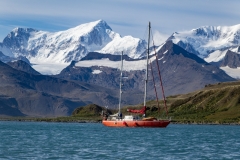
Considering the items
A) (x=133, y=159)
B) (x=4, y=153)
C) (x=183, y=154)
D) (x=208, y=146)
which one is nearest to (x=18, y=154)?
(x=4, y=153)

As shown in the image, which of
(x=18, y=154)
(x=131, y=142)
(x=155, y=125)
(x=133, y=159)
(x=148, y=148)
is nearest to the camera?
(x=133, y=159)

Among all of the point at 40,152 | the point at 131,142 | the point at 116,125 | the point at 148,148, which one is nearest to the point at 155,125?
the point at 116,125

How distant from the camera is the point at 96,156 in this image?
309ft

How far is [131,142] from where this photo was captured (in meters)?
123

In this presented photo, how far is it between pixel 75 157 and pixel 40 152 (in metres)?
9.58

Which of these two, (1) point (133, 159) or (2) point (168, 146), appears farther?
(2) point (168, 146)

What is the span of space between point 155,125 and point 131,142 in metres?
60.9

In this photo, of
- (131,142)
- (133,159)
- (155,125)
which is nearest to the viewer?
(133,159)

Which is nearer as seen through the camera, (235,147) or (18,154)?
(18,154)

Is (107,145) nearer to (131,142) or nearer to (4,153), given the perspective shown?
(131,142)

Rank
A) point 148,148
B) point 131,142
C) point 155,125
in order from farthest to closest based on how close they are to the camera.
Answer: point 155,125, point 131,142, point 148,148

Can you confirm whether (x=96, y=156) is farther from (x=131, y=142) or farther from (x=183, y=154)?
(x=131, y=142)

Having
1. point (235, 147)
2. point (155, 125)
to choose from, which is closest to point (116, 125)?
point (155, 125)

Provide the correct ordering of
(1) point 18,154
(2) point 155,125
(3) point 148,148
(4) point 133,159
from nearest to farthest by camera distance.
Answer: (4) point 133,159 < (1) point 18,154 < (3) point 148,148 < (2) point 155,125
